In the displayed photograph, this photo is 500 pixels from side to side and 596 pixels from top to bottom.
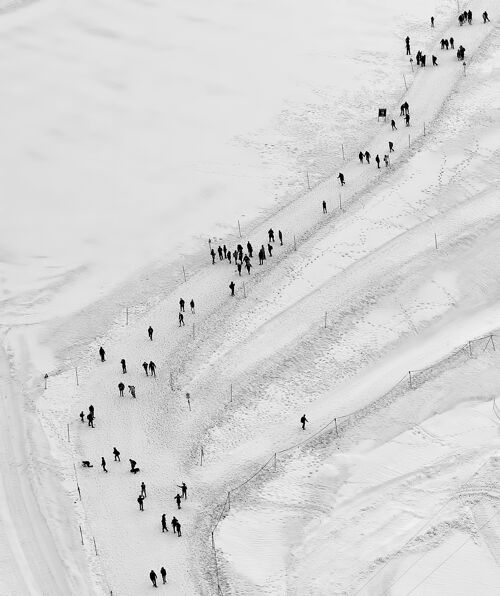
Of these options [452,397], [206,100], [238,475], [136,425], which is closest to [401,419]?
[452,397]

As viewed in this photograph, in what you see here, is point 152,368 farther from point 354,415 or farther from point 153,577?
point 153,577

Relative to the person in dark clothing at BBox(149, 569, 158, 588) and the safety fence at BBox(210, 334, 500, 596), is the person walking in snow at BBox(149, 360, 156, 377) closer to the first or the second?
the safety fence at BBox(210, 334, 500, 596)

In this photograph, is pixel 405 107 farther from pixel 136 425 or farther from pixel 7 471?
pixel 7 471

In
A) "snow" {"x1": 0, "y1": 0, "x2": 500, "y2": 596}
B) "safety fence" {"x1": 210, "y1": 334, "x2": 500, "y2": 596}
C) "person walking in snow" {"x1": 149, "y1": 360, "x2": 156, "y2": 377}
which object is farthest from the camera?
"person walking in snow" {"x1": 149, "y1": 360, "x2": 156, "y2": 377}

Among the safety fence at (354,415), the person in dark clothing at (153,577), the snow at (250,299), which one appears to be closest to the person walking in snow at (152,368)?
the snow at (250,299)

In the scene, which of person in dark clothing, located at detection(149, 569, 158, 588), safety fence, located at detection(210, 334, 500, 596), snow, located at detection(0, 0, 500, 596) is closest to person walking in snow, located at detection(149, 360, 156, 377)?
snow, located at detection(0, 0, 500, 596)

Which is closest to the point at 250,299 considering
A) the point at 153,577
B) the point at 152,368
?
the point at 152,368

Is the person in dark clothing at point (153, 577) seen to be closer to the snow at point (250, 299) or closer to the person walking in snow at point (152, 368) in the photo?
the snow at point (250, 299)
